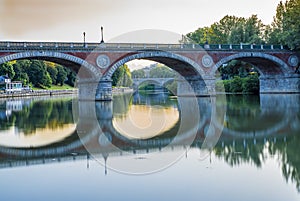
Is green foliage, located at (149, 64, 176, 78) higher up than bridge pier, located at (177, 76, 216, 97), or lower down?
higher up

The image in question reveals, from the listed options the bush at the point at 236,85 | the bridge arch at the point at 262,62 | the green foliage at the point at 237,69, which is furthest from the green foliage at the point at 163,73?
the bridge arch at the point at 262,62

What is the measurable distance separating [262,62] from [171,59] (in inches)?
541

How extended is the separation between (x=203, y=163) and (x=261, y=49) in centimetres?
4001

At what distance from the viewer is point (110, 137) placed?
1579cm

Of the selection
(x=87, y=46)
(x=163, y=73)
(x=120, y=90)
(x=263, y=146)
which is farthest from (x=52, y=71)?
(x=263, y=146)

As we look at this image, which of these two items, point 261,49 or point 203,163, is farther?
point 261,49

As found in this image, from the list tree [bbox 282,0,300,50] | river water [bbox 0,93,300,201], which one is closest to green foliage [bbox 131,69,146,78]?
tree [bbox 282,0,300,50]

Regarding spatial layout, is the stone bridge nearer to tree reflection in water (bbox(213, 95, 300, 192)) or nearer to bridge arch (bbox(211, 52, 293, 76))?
bridge arch (bbox(211, 52, 293, 76))

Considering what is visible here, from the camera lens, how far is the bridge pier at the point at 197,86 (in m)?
46.0

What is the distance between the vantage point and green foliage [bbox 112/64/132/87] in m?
90.7

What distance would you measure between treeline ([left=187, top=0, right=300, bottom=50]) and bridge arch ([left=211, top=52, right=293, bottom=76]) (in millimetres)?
2608

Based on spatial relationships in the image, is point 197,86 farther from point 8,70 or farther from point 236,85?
point 8,70

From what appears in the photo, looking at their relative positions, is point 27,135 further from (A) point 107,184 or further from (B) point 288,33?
(B) point 288,33

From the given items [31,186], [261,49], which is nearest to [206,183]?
[31,186]
